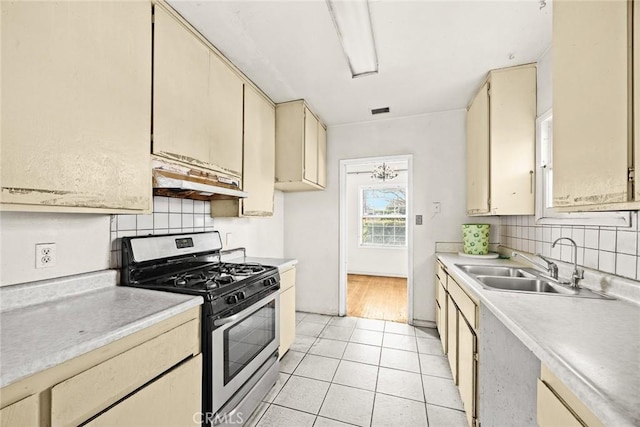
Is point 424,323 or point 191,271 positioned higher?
point 191,271

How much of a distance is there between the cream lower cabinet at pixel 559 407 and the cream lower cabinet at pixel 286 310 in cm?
171

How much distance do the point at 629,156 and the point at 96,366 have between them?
1.83 metres

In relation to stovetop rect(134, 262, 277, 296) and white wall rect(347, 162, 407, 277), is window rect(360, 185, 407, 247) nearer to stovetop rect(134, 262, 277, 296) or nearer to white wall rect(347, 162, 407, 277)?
white wall rect(347, 162, 407, 277)

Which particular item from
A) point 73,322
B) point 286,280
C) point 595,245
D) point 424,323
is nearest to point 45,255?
point 73,322

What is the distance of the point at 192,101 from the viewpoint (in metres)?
1.62

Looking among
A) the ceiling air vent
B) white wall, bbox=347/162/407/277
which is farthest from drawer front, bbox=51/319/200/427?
white wall, bbox=347/162/407/277

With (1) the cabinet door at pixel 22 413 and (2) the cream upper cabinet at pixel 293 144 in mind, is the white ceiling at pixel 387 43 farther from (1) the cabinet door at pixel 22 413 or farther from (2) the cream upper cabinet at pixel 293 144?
(1) the cabinet door at pixel 22 413

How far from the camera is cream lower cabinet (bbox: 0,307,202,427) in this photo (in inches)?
28.0

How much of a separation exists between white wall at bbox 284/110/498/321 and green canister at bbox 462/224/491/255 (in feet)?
0.94

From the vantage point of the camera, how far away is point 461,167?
2.94m

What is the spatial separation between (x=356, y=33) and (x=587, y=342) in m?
1.89

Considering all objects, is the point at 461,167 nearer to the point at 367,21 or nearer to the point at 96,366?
the point at 367,21

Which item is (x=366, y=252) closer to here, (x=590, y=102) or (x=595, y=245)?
(x=595, y=245)

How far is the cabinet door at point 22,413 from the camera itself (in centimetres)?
65
